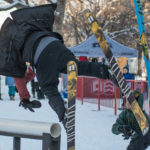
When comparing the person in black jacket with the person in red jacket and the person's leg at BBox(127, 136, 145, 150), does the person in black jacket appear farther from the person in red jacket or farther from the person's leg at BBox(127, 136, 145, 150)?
the person's leg at BBox(127, 136, 145, 150)

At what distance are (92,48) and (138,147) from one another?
6.27 m

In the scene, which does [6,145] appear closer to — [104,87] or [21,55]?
[21,55]

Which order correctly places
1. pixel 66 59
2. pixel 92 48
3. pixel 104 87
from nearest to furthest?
pixel 66 59 → pixel 92 48 → pixel 104 87

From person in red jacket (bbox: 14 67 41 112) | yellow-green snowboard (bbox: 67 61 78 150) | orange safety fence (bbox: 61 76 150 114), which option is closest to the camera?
yellow-green snowboard (bbox: 67 61 78 150)

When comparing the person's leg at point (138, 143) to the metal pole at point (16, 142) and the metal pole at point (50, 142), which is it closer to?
the metal pole at point (16, 142)

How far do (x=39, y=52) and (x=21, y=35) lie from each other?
203mm

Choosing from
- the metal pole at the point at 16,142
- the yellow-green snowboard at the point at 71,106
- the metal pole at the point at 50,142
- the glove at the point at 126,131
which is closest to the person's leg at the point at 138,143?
the glove at the point at 126,131

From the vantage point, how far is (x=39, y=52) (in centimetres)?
231

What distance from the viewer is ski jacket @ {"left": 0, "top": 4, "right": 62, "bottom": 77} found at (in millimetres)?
2361

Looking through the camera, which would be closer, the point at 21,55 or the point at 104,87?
the point at 21,55

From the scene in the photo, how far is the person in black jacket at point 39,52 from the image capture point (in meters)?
2.30

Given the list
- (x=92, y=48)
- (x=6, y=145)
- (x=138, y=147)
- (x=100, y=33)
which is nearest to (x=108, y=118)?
(x=92, y=48)

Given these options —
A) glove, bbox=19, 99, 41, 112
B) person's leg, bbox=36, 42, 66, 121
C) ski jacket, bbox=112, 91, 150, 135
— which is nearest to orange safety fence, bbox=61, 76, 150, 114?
ski jacket, bbox=112, 91, 150, 135

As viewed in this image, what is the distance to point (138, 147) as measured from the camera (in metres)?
4.02
